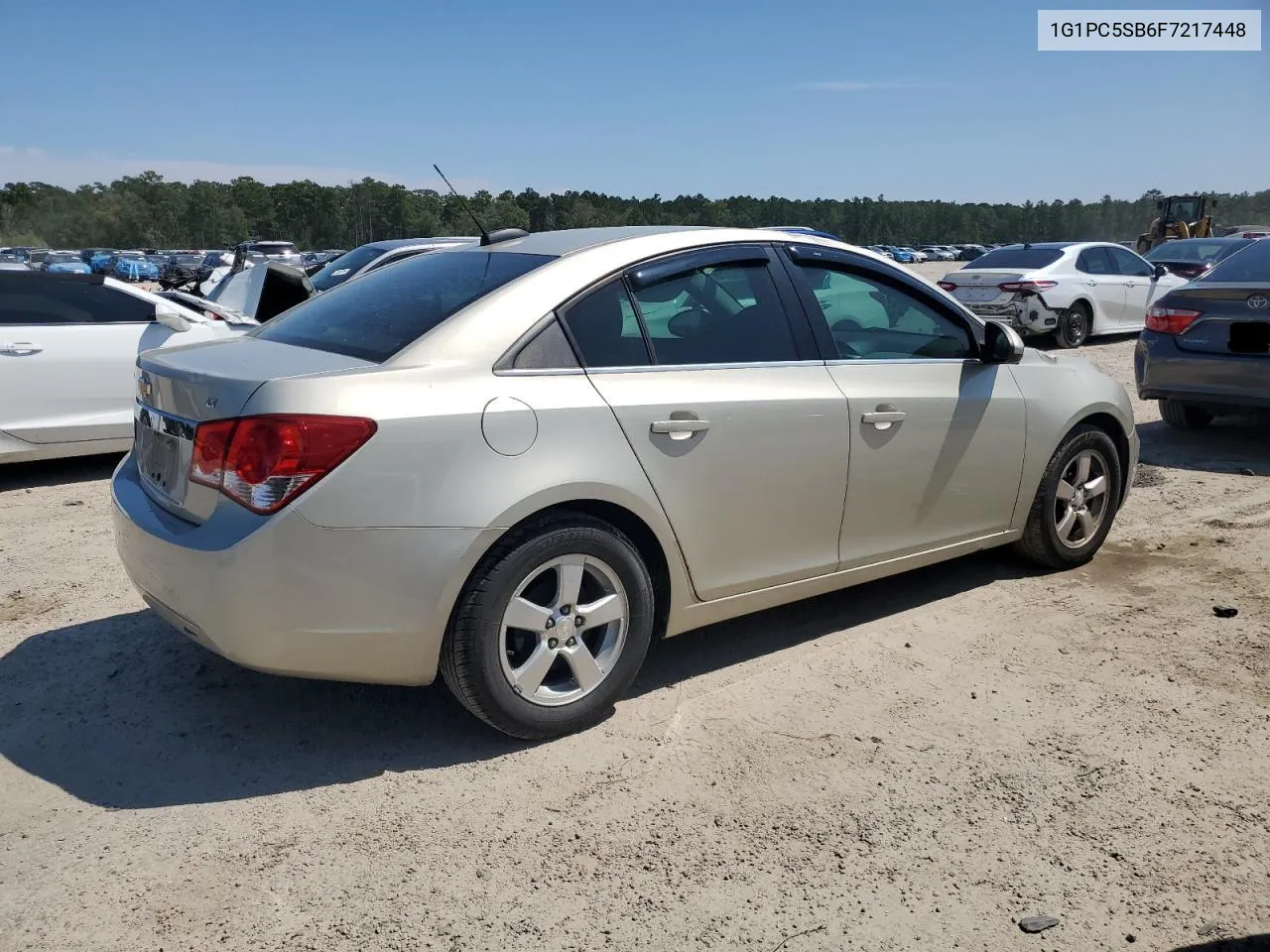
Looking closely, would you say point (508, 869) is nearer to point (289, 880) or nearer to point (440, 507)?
point (289, 880)

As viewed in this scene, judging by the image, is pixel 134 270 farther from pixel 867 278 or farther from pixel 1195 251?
pixel 867 278

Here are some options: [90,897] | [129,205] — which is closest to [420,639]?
[90,897]

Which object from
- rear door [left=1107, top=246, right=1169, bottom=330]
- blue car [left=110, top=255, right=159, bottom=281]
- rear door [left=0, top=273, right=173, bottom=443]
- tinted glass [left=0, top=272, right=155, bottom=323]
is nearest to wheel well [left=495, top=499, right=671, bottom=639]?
rear door [left=0, top=273, right=173, bottom=443]

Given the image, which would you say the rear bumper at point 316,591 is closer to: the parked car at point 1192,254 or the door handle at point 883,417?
the door handle at point 883,417

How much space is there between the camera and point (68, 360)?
281 inches

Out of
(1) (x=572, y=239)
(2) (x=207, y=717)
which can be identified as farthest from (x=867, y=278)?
(2) (x=207, y=717)

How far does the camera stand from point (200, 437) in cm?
315

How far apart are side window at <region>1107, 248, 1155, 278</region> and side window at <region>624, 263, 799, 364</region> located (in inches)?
537

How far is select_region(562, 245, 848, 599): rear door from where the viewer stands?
3.56m

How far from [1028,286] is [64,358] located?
11879 mm

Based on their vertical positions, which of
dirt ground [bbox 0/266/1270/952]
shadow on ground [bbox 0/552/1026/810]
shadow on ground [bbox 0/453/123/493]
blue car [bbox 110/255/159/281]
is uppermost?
blue car [bbox 110/255/159/281]

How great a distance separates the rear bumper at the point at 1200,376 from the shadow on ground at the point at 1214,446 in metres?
0.38

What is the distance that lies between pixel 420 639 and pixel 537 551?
1.42ft

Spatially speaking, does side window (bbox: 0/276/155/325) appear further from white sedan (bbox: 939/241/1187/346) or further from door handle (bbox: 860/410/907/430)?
white sedan (bbox: 939/241/1187/346)
